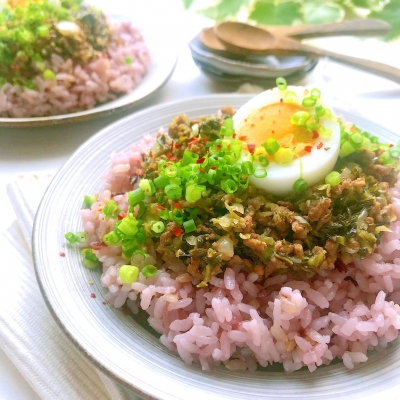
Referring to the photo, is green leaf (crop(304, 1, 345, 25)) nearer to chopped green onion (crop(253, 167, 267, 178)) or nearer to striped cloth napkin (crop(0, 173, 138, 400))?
chopped green onion (crop(253, 167, 267, 178))

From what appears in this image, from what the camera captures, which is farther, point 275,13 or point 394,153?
point 275,13

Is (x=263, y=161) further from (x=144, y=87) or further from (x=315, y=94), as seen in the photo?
(x=144, y=87)

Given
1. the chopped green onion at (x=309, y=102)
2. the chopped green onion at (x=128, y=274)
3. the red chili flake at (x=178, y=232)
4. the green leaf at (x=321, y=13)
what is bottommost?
the green leaf at (x=321, y=13)

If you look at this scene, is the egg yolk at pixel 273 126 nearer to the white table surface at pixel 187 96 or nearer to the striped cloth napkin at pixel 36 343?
the white table surface at pixel 187 96

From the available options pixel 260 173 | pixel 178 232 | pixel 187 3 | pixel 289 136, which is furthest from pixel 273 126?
pixel 187 3

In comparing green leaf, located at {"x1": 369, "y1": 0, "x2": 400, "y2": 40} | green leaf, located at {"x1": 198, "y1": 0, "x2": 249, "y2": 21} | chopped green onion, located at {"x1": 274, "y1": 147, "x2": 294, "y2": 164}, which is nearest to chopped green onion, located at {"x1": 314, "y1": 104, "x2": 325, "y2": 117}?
chopped green onion, located at {"x1": 274, "y1": 147, "x2": 294, "y2": 164}

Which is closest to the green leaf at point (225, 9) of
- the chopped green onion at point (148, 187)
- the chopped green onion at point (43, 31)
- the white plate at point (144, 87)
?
the white plate at point (144, 87)

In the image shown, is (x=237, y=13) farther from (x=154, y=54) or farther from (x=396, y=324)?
(x=396, y=324)
